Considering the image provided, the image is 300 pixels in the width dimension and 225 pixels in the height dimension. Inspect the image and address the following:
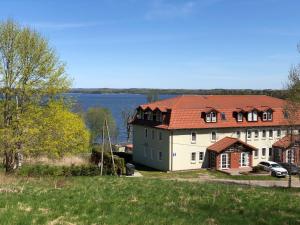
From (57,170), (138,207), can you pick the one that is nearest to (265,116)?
(57,170)

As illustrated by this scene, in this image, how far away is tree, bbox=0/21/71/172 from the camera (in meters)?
31.2

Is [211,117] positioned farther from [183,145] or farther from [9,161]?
[9,161]

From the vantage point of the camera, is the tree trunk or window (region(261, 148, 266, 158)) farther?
window (region(261, 148, 266, 158))

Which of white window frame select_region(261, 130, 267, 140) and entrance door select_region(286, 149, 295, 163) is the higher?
white window frame select_region(261, 130, 267, 140)

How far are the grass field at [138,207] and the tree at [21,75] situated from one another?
1709 centimetres

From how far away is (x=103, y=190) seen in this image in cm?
1584

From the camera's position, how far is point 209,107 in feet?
187

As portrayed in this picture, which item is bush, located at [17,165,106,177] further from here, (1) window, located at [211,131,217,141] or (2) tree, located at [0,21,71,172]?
(1) window, located at [211,131,217,141]

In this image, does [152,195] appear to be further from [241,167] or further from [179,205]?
[241,167]

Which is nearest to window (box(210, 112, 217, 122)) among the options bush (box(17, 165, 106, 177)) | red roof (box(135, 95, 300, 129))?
red roof (box(135, 95, 300, 129))

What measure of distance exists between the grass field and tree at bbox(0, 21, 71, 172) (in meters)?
17.1

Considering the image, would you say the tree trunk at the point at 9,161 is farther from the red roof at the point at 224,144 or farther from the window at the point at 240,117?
the window at the point at 240,117

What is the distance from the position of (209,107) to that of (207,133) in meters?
3.58

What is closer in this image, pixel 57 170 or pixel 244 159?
pixel 57 170
